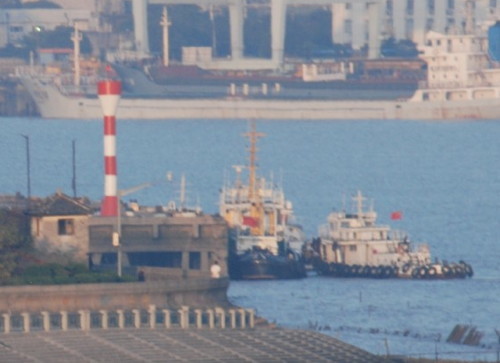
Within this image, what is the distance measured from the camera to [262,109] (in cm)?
11969

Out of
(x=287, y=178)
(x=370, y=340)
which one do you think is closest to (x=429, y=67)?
(x=287, y=178)

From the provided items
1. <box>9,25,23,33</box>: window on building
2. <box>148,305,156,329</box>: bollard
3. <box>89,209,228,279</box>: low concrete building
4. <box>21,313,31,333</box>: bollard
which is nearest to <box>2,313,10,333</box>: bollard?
<box>21,313,31,333</box>: bollard

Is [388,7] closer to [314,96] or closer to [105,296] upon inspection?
[314,96]

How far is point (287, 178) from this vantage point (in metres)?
69.6

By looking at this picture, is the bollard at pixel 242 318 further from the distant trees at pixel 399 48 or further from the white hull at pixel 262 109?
the distant trees at pixel 399 48

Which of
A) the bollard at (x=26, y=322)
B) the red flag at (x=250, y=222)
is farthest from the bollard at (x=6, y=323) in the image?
the red flag at (x=250, y=222)

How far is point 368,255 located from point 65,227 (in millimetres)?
11389

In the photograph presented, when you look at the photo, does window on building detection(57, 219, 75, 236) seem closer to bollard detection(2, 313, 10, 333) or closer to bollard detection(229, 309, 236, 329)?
bollard detection(229, 309, 236, 329)

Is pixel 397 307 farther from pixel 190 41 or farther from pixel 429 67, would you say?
pixel 190 41

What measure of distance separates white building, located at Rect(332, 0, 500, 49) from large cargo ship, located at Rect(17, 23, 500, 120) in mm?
6878

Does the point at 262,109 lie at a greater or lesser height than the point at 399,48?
lesser

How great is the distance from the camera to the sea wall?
85.9ft

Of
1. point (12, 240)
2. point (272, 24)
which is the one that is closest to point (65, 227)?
point (12, 240)

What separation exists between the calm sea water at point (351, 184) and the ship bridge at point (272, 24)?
8836 mm
